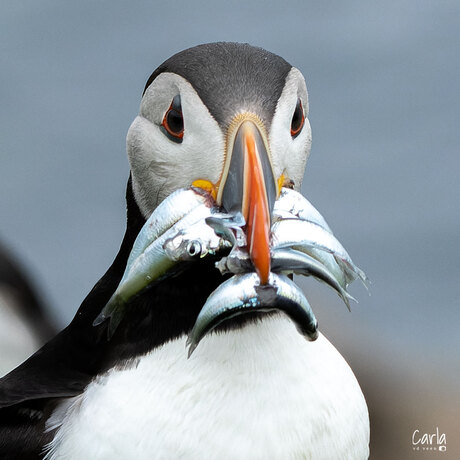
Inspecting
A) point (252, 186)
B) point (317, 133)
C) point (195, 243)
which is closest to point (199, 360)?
point (195, 243)

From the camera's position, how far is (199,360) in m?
2.58

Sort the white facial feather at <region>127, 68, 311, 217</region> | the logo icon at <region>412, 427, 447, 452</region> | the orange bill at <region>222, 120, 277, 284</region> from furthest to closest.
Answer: the logo icon at <region>412, 427, 447, 452</region> → the white facial feather at <region>127, 68, 311, 217</region> → the orange bill at <region>222, 120, 277, 284</region>

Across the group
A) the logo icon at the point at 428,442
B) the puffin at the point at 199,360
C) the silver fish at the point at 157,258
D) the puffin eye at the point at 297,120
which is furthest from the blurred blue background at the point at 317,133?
the silver fish at the point at 157,258

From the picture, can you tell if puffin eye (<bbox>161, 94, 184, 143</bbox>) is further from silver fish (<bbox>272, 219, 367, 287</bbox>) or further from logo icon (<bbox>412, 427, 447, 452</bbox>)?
logo icon (<bbox>412, 427, 447, 452</bbox>)

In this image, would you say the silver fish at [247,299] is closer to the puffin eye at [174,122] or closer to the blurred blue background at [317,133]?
the puffin eye at [174,122]

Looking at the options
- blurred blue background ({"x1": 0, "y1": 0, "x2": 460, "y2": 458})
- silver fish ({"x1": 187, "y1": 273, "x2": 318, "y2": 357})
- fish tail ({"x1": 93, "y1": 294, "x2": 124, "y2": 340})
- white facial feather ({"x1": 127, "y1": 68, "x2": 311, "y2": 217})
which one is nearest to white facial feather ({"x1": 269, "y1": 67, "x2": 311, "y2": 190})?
white facial feather ({"x1": 127, "y1": 68, "x2": 311, "y2": 217})

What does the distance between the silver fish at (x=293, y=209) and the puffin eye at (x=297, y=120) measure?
206 mm

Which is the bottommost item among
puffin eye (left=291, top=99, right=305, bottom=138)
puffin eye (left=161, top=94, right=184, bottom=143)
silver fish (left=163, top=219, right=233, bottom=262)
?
silver fish (left=163, top=219, right=233, bottom=262)

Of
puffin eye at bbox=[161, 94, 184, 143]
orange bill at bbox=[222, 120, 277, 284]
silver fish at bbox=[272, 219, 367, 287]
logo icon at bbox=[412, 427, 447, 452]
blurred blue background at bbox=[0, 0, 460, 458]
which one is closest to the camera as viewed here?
orange bill at bbox=[222, 120, 277, 284]

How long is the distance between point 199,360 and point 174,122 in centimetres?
54

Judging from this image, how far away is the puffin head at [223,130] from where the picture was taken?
233cm

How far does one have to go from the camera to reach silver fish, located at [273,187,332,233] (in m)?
2.34

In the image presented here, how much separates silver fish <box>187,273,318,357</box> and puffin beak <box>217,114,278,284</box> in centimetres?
3

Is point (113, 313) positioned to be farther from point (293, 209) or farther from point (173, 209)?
point (293, 209)
